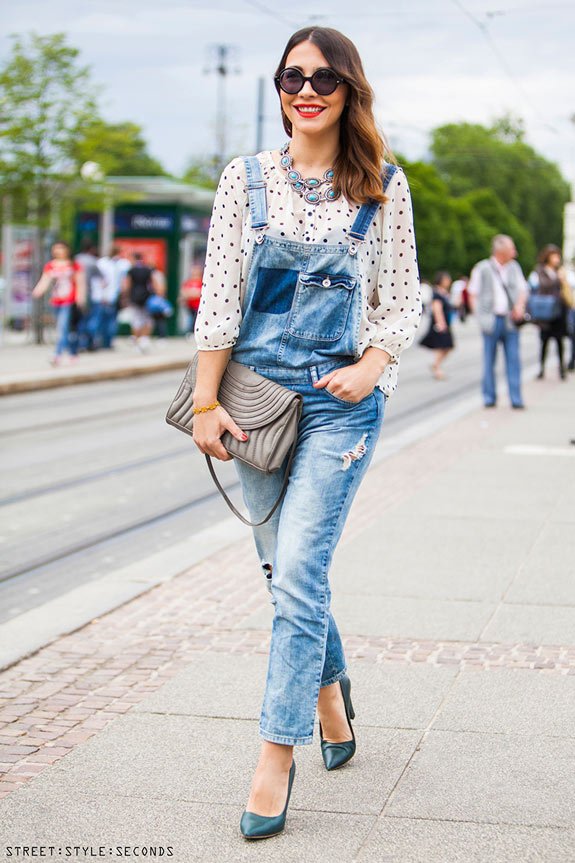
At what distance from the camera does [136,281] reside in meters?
24.4

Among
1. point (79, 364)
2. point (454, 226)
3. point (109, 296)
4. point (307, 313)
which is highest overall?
point (307, 313)

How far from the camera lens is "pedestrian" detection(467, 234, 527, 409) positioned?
14875mm

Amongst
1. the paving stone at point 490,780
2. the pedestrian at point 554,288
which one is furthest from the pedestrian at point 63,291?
the paving stone at point 490,780

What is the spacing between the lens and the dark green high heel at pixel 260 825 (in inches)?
128

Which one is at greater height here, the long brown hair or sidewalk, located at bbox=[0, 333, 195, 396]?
the long brown hair

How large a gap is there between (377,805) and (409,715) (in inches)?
30.6

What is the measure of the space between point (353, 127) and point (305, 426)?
758 mm

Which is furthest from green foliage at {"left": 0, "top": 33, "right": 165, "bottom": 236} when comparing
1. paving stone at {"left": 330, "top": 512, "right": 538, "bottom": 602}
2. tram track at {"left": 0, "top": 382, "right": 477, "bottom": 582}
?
paving stone at {"left": 330, "top": 512, "right": 538, "bottom": 602}

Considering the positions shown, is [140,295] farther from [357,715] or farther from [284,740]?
[284,740]

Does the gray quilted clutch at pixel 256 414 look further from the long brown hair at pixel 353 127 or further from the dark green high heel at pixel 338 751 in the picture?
the dark green high heel at pixel 338 751

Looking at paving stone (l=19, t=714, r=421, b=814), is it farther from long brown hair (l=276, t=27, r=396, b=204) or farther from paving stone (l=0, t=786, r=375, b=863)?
long brown hair (l=276, t=27, r=396, b=204)

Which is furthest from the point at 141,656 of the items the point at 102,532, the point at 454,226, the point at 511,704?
the point at 454,226

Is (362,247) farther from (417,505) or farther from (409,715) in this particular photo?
(417,505)

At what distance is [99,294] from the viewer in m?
23.2
